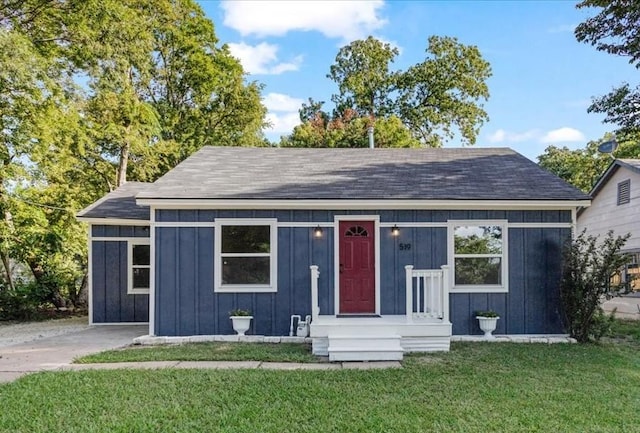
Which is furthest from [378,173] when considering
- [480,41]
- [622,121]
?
[480,41]

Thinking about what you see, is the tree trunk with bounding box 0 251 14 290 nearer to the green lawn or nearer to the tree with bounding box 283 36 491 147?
the green lawn

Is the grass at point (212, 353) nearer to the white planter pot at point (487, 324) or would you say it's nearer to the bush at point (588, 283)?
the white planter pot at point (487, 324)

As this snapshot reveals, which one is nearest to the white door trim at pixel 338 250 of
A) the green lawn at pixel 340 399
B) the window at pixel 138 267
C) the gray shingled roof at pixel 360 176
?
the gray shingled roof at pixel 360 176

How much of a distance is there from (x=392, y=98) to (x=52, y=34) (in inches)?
649

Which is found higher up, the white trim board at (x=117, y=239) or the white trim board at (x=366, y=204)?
the white trim board at (x=366, y=204)

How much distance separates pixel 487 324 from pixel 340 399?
4.11 metres

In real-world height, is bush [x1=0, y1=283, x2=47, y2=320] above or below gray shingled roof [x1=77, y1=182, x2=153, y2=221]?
below

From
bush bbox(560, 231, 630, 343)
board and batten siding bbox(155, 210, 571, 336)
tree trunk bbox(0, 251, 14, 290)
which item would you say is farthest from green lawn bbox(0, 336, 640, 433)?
tree trunk bbox(0, 251, 14, 290)

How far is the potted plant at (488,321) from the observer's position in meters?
7.47

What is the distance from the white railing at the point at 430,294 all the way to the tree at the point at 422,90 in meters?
16.7

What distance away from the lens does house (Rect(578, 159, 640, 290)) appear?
40.3 feet

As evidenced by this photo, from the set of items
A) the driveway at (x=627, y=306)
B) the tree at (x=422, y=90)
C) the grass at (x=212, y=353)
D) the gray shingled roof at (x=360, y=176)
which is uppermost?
the tree at (x=422, y=90)

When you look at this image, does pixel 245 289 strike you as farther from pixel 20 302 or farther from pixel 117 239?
pixel 20 302

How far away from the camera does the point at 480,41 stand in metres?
23.1
